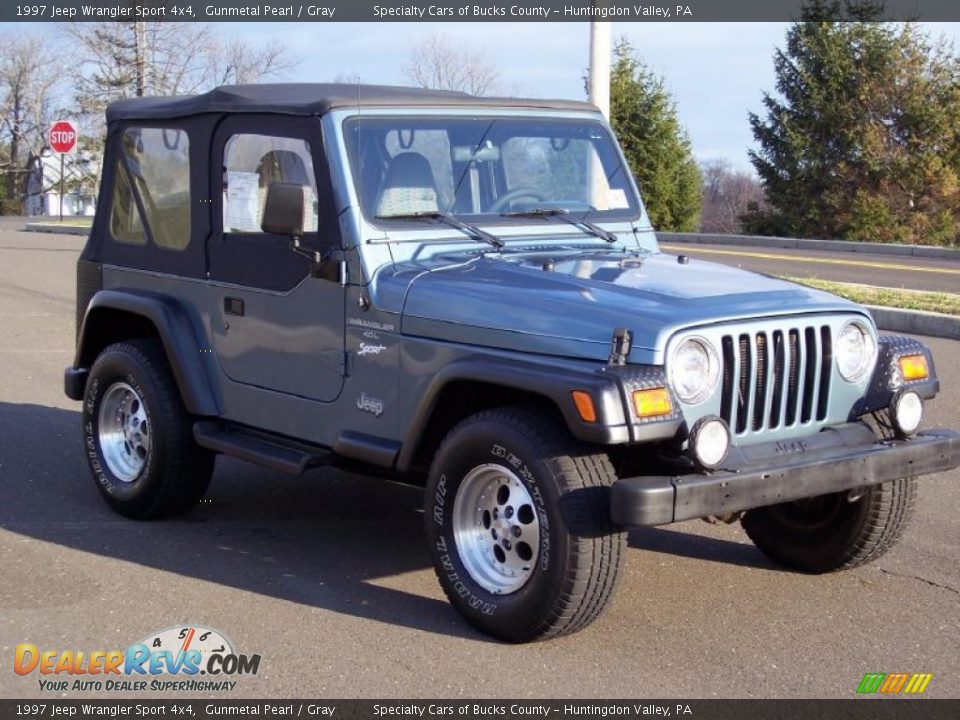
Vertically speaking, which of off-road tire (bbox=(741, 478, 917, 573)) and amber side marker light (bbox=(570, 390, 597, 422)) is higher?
amber side marker light (bbox=(570, 390, 597, 422))

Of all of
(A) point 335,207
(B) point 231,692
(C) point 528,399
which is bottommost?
(B) point 231,692

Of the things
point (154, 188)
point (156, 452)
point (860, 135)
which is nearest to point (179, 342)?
point (156, 452)

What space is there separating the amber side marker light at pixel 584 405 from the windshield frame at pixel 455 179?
1.42 meters

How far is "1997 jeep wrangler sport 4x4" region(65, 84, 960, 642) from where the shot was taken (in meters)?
4.35

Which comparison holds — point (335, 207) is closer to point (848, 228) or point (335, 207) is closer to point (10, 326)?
point (10, 326)

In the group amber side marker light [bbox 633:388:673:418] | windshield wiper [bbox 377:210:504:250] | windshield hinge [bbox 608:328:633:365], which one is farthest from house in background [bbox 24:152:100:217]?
amber side marker light [bbox 633:388:673:418]

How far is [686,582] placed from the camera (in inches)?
210

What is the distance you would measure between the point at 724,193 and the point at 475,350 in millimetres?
63809

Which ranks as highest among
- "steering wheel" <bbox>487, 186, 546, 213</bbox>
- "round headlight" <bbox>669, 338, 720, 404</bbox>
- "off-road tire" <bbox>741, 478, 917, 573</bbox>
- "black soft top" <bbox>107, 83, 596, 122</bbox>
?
"black soft top" <bbox>107, 83, 596, 122</bbox>

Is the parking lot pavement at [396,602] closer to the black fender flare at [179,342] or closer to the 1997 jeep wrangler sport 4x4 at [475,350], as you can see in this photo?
the 1997 jeep wrangler sport 4x4 at [475,350]

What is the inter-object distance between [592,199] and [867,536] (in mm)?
1999

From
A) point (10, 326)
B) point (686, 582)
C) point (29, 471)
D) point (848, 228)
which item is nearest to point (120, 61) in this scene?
point (848, 228)

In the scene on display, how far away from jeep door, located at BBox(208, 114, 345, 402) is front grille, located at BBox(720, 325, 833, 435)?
1.66 meters
